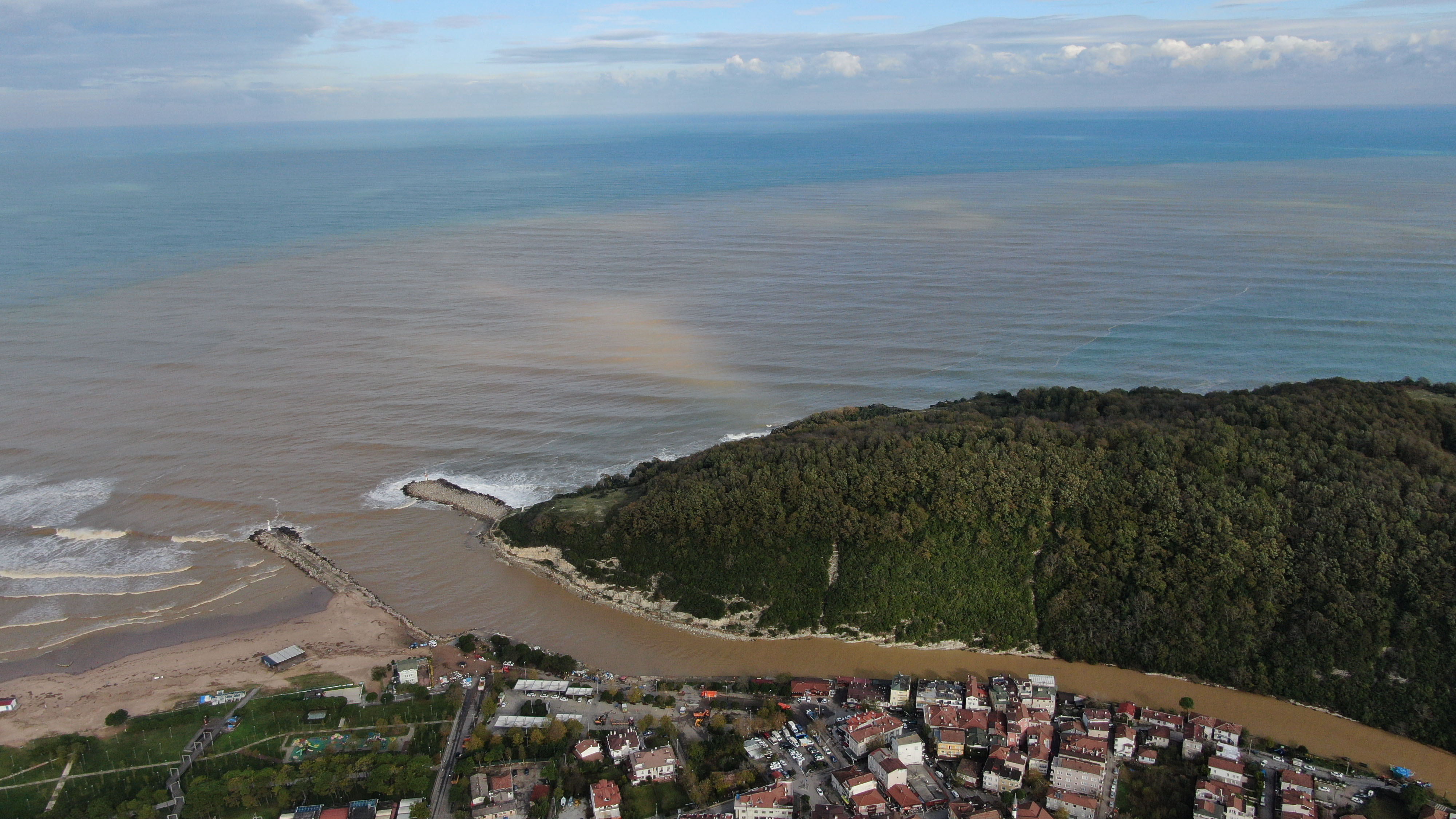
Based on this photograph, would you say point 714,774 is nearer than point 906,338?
Yes

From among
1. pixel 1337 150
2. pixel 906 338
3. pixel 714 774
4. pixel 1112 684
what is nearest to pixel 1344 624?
pixel 1112 684

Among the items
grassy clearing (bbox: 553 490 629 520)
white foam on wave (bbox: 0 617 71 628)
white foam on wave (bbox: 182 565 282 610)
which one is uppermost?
grassy clearing (bbox: 553 490 629 520)

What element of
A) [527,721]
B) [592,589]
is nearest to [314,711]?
[527,721]

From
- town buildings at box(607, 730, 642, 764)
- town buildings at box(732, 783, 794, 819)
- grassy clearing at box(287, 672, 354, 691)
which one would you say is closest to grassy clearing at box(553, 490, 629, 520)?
grassy clearing at box(287, 672, 354, 691)

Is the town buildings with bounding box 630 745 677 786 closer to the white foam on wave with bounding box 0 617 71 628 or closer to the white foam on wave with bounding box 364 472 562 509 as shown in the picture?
the white foam on wave with bounding box 364 472 562 509

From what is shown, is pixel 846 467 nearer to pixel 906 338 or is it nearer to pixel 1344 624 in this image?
pixel 1344 624

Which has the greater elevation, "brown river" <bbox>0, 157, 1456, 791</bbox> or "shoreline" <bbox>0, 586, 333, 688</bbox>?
"brown river" <bbox>0, 157, 1456, 791</bbox>
